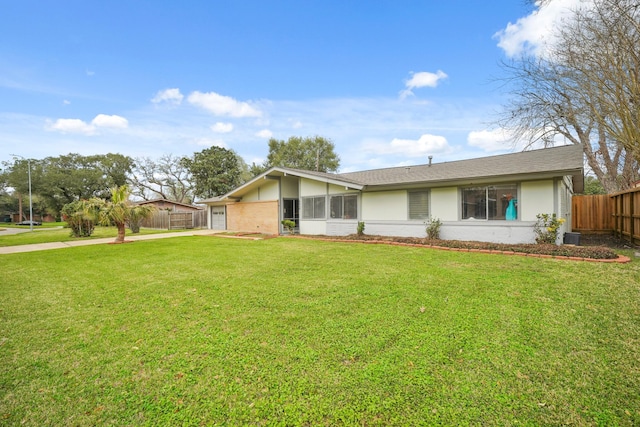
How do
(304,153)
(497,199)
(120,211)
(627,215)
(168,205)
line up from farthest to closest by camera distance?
(304,153) < (168,205) < (120,211) < (627,215) < (497,199)

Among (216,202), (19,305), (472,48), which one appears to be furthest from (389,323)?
(216,202)

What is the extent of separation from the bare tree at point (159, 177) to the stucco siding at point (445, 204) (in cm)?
3656

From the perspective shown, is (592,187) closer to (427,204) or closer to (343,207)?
(427,204)

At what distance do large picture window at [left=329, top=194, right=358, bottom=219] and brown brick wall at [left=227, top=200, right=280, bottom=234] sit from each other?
3771mm

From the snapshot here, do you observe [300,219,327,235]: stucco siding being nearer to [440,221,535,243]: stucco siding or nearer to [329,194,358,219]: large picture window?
[329,194,358,219]: large picture window

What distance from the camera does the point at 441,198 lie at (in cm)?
1084

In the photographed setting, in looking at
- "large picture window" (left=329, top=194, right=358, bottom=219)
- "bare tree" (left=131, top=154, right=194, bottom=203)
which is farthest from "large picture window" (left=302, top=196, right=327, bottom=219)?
"bare tree" (left=131, top=154, right=194, bottom=203)

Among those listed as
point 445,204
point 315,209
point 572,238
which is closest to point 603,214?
point 572,238

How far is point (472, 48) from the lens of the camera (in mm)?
11641

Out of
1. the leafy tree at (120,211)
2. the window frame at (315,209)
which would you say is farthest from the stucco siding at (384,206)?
the leafy tree at (120,211)

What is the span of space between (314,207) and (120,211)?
880cm

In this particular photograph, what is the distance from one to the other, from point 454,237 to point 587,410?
911 centimetres

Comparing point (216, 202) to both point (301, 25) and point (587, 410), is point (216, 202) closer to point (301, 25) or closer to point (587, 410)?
point (301, 25)

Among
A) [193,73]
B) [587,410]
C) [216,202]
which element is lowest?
[587,410]
